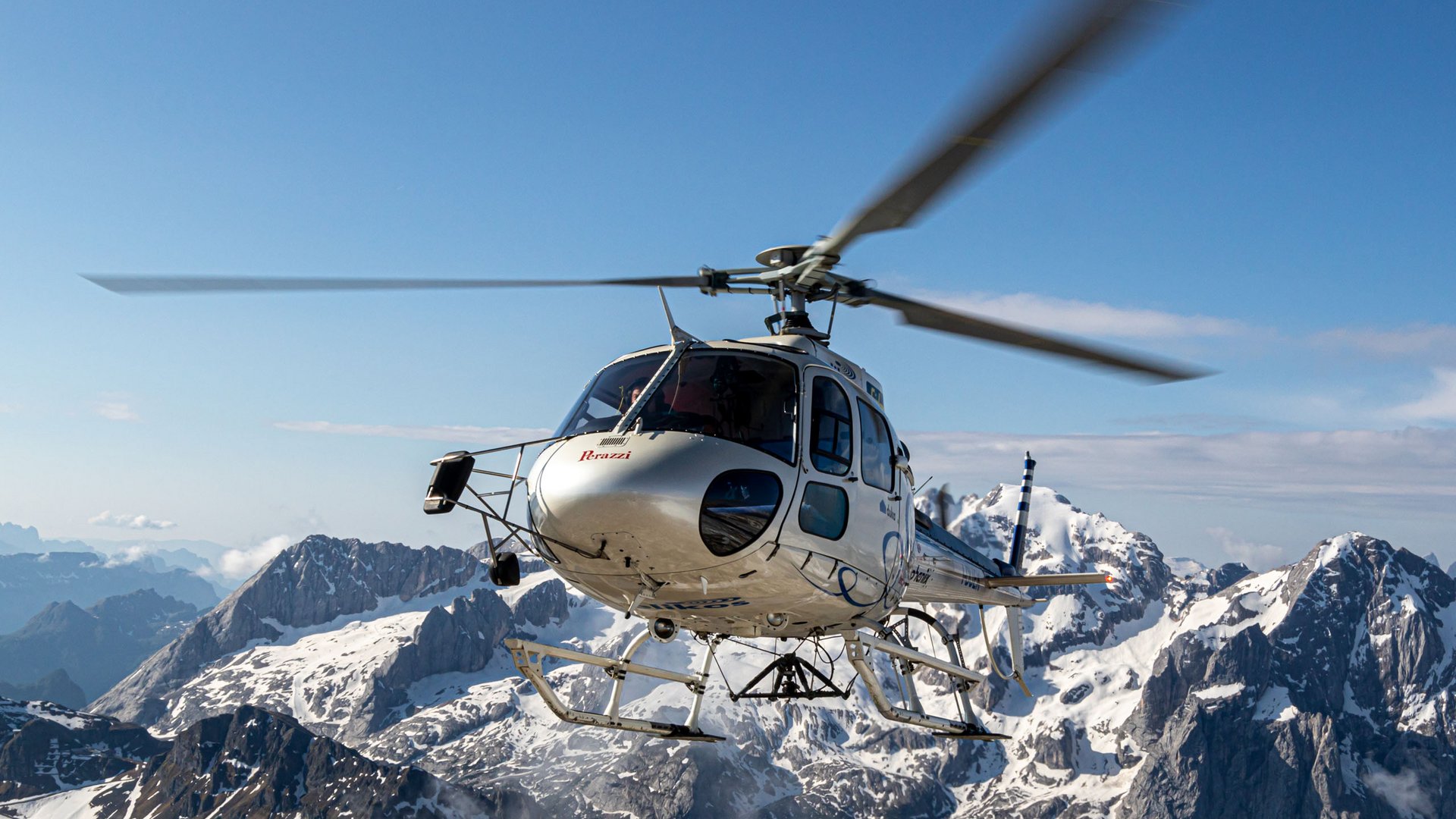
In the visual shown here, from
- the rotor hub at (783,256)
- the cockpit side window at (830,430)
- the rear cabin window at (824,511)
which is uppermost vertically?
the rotor hub at (783,256)

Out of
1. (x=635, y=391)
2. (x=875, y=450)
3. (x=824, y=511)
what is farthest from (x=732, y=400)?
(x=875, y=450)

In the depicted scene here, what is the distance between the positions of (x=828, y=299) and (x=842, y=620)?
5.28 metres

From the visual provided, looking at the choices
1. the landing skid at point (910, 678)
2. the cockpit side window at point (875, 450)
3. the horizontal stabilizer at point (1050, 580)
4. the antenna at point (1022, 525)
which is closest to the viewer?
the cockpit side window at point (875, 450)

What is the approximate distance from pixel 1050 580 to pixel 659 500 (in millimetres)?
14210

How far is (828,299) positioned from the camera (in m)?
18.8

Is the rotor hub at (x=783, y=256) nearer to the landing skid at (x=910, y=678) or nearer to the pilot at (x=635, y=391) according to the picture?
the pilot at (x=635, y=391)

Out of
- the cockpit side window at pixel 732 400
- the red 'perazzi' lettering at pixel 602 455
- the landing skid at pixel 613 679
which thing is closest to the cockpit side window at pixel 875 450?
the cockpit side window at pixel 732 400

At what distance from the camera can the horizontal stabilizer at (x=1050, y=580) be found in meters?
22.7

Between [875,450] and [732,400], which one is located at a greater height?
[732,400]

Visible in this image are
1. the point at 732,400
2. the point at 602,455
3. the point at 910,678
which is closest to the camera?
the point at 602,455

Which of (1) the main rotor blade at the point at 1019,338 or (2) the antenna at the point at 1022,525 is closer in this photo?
(1) the main rotor blade at the point at 1019,338

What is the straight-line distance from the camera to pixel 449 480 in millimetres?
14156

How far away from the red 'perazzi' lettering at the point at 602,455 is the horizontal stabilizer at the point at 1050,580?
422 inches

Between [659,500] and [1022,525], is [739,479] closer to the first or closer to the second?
[659,500]
